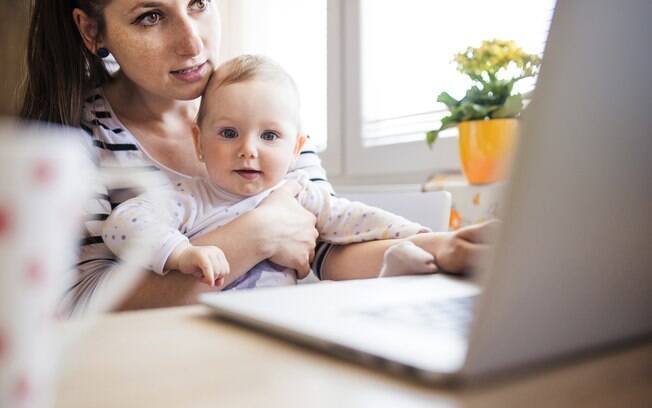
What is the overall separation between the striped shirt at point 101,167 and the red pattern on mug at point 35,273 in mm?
772

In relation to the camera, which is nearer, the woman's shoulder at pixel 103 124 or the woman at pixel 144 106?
the woman at pixel 144 106

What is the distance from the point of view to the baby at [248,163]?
103 cm

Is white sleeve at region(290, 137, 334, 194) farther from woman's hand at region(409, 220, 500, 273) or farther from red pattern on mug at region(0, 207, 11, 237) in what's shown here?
red pattern on mug at region(0, 207, 11, 237)

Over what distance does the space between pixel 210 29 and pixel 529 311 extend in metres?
1.01

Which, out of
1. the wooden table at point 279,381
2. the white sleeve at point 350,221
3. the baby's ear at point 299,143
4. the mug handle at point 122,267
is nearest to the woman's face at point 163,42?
the baby's ear at point 299,143

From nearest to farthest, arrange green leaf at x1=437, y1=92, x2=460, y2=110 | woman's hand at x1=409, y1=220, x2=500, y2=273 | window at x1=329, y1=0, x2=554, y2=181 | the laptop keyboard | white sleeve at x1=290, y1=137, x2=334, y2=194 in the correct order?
1. the laptop keyboard
2. woman's hand at x1=409, y1=220, x2=500, y2=273
3. white sleeve at x1=290, y1=137, x2=334, y2=194
4. green leaf at x1=437, y1=92, x2=460, y2=110
5. window at x1=329, y1=0, x2=554, y2=181

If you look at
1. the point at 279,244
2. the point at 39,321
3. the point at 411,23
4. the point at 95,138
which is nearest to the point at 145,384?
the point at 39,321

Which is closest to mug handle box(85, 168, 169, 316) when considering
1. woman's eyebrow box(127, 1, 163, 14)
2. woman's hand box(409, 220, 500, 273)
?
woman's hand box(409, 220, 500, 273)

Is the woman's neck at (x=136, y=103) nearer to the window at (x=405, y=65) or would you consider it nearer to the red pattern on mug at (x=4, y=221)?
the window at (x=405, y=65)

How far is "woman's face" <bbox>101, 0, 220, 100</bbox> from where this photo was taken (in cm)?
108

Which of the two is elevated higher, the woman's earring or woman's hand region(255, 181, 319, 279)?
the woman's earring

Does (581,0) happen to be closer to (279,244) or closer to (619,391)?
(619,391)

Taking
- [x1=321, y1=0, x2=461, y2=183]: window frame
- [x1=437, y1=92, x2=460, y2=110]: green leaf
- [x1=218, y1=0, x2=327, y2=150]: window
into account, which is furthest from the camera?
[x1=218, y1=0, x2=327, y2=150]: window

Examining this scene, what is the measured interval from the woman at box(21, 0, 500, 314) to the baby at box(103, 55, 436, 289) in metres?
0.04
